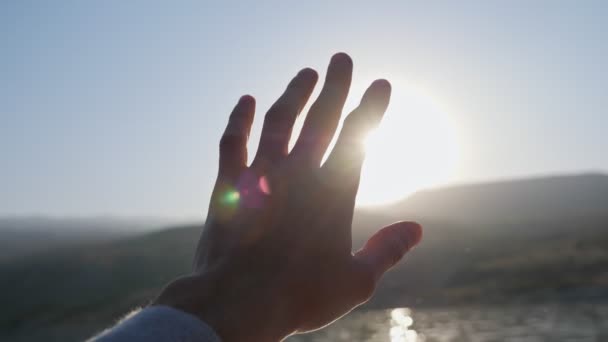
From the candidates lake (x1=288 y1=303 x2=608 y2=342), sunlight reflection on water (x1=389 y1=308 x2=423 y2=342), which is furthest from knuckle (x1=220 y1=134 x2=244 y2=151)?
sunlight reflection on water (x1=389 y1=308 x2=423 y2=342)

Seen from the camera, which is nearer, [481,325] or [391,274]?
[481,325]

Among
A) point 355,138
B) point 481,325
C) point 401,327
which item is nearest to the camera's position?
point 355,138

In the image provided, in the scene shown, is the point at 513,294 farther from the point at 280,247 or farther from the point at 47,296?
the point at 47,296

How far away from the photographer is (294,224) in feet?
5.85

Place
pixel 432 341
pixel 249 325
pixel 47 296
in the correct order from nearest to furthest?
pixel 249 325, pixel 432 341, pixel 47 296

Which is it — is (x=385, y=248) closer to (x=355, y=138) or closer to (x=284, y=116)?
(x=355, y=138)

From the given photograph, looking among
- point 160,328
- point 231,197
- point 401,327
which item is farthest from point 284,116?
point 401,327

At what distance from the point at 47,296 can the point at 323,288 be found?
35193 millimetres

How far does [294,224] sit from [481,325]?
1358 centimetres

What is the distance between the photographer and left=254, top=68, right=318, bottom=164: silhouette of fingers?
191 centimetres

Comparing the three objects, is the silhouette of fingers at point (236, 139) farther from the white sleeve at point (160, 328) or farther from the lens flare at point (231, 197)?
the white sleeve at point (160, 328)

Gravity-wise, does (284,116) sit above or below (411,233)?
above

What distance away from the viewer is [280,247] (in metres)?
1.71

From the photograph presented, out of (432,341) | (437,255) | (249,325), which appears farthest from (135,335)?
(437,255)
